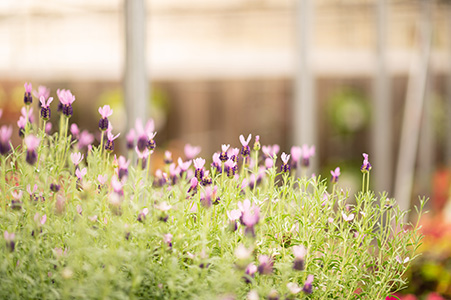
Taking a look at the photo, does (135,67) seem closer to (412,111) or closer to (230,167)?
(230,167)

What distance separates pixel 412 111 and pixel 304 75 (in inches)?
69.7

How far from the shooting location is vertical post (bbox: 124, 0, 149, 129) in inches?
94.2

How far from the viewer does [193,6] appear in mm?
4520

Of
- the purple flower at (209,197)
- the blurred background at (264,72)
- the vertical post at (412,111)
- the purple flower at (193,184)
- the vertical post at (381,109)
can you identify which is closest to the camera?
the purple flower at (209,197)

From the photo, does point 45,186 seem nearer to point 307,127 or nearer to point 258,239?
point 258,239

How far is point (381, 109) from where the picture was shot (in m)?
4.68

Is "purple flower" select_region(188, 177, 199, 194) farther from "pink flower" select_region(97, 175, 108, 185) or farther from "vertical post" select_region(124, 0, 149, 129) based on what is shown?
"vertical post" select_region(124, 0, 149, 129)

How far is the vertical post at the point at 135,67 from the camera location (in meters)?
2.39

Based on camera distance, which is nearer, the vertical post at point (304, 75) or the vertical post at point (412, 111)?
the vertical post at point (304, 75)

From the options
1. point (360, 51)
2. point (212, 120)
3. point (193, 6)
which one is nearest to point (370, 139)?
point (360, 51)

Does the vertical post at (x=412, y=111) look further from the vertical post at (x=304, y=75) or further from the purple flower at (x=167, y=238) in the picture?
the purple flower at (x=167, y=238)

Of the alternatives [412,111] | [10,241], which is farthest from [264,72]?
[10,241]

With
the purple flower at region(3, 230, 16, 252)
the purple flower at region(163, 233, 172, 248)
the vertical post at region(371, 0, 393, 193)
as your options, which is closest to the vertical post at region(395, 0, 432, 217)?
the vertical post at region(371, 0, 393, 193)

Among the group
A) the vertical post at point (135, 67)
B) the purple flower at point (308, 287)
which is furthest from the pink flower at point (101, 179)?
the vertical post at point (135, 67)
